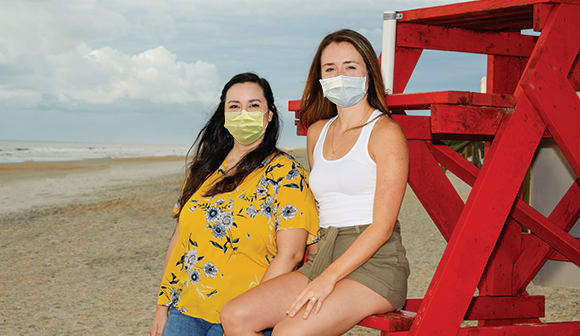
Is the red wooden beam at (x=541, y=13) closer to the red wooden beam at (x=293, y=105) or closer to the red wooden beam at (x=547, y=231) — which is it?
the red wooden beam at (x=547, y=231)

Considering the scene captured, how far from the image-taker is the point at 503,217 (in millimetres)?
2891

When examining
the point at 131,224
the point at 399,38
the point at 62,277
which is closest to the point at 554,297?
the point at 399,38

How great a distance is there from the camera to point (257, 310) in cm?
272

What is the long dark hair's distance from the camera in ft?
10.9

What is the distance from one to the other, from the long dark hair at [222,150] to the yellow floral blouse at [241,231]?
6cm

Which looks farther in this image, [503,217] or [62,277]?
[62,277]

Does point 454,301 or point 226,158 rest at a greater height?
point 226,158

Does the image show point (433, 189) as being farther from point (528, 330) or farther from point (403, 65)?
point (528, 330)

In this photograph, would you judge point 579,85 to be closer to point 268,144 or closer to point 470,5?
point 470,5

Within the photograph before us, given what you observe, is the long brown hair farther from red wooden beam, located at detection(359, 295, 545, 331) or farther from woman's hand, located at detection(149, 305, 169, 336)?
red wooden beam, located at detection(359, 295, 545, 331)

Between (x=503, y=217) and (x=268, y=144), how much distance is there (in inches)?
52.2

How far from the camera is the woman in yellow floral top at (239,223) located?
306 centimetres

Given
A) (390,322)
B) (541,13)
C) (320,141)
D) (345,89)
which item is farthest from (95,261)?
(541,13)

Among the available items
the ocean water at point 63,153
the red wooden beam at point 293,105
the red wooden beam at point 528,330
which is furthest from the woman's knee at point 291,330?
the ocean water at point 63,153
